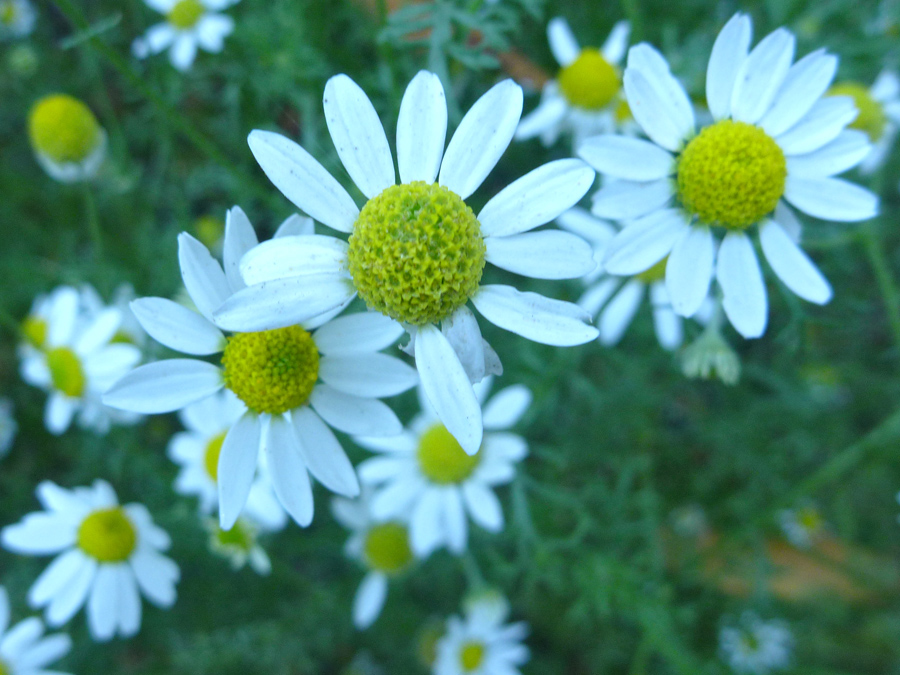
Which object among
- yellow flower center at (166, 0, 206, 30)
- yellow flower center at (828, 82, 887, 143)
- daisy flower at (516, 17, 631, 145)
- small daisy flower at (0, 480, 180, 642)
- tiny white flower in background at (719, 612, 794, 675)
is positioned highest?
yellow flower center at (166, 0, 206, 30)

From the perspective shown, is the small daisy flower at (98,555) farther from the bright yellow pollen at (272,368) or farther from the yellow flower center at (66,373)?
the bright yellow pollen at (272,368)

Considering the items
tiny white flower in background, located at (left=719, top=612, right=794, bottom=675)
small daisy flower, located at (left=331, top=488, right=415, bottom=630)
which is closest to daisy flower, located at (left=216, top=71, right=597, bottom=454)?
small daisy flower, located at (left=331, top=488, right=415, bottom=630)

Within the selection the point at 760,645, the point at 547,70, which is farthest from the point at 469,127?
the point at 760,645

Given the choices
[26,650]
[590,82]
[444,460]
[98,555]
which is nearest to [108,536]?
[98,555]

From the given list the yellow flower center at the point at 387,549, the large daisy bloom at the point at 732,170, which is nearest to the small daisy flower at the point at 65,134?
the yellow flower center at the point at 387,549

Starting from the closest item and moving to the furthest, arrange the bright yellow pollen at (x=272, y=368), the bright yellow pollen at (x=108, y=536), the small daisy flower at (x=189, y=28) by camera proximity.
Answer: the bright yellow pollen at (x=272, y=368), the bright yellow pollen at (x=108, y=536), the small daisy flower at (x=189, y=28)

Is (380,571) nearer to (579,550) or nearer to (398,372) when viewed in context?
(579,550)

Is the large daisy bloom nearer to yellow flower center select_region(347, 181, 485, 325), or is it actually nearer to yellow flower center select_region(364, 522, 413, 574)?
yellow flower center select_region(347, 181, 485, 325)
